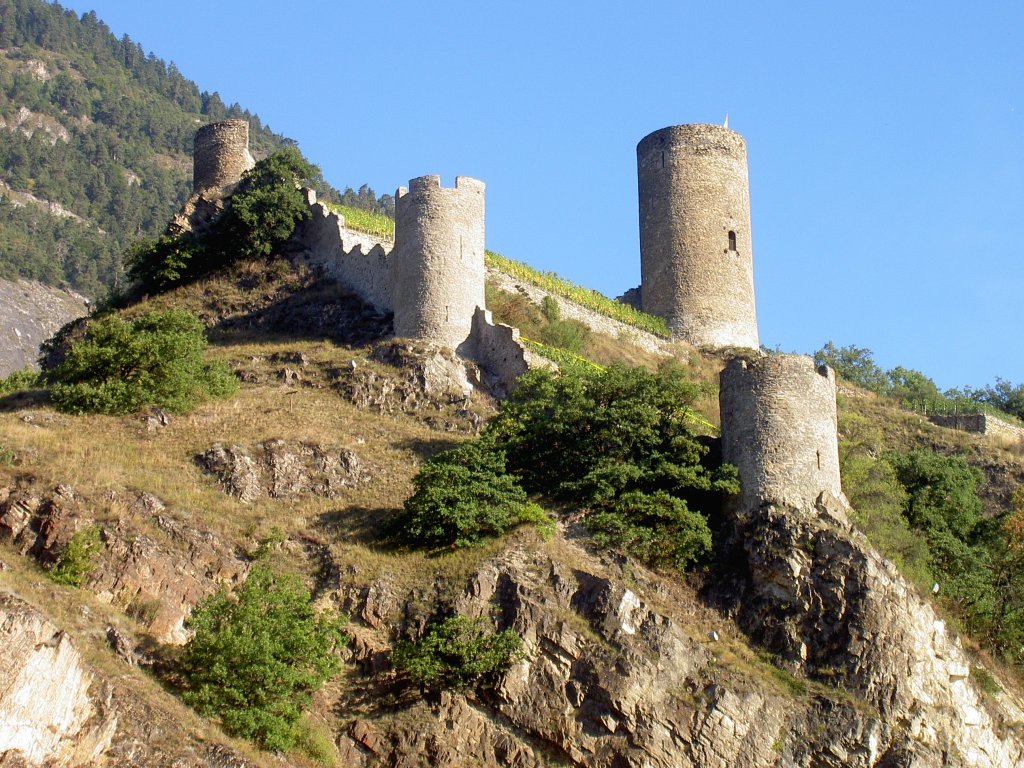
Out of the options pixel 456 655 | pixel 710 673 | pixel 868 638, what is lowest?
pixel 710 673

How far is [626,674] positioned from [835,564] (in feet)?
18.5

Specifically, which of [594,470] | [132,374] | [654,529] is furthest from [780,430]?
[132,374]

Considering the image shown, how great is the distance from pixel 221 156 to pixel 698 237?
16.5m

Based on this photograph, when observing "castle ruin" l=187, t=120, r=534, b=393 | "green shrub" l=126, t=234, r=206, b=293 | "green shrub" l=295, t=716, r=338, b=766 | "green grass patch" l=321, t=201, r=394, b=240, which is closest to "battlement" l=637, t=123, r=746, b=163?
"green grass patch" l=321, t=201, r=394, b=240

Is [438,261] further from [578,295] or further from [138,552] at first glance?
[138,552]

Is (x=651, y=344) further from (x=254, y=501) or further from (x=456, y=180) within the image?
(x=254, y=501)

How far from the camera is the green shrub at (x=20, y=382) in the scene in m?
46.5

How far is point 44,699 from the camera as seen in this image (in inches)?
1048

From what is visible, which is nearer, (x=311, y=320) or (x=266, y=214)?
(x=311, y=320)

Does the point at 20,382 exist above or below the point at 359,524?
above

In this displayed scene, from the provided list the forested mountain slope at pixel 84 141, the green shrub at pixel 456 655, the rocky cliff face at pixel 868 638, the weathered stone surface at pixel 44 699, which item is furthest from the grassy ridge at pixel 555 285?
the forested mountain slope at pixel 84 141

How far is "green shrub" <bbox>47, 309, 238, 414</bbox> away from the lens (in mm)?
40594

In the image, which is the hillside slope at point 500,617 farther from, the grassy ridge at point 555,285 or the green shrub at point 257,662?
the grassy ridge at point 555,285

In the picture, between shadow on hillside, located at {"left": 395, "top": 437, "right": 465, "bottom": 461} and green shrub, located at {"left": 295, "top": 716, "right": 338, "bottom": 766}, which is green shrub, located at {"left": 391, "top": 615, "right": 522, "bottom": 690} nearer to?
green shrub, located at {"left": 295, "top": 716, "right": 338, "bottom": 766}
